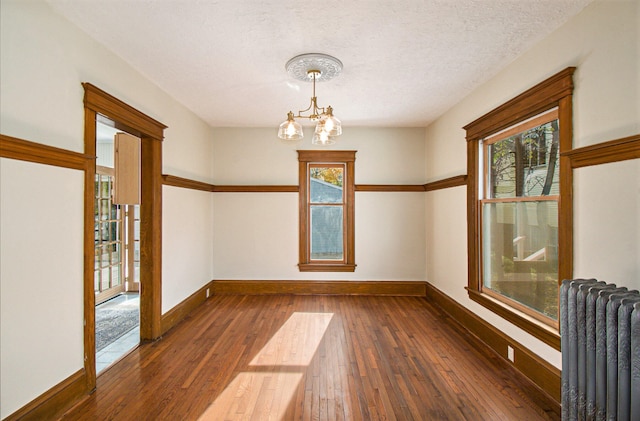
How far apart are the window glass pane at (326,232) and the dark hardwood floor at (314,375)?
4.44 ft

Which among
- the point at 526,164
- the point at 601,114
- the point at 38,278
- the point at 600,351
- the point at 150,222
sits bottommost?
the point at 600,351

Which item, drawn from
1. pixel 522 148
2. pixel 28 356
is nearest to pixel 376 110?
pixel 522 148

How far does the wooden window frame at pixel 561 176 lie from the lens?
2.24m

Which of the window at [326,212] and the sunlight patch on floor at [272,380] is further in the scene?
the window at [326,212]

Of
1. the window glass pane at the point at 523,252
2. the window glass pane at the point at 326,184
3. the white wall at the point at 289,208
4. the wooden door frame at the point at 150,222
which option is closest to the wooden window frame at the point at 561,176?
the window glass pane at the point at 523,252

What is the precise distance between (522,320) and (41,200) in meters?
3.72

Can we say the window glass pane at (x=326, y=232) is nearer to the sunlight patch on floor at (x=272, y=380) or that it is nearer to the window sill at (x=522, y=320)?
the sunlight patch on floor at (x=272, y=380)

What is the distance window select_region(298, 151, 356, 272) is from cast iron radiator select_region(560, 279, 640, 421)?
3510 millimetres

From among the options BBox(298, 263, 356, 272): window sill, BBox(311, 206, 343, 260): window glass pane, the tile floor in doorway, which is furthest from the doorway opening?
BBox(311, 206, 343, 260): window glass pane

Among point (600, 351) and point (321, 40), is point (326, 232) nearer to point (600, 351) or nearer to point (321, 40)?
point (321, 40)

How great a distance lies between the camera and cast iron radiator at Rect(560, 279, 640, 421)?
144 cm

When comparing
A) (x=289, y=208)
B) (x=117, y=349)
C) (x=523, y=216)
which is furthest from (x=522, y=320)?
(x=117, y=349)

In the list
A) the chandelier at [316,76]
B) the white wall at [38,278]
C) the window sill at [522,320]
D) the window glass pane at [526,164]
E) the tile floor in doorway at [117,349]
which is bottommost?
the tile floor in doorway at [117,349]

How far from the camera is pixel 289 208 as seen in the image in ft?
17.2
